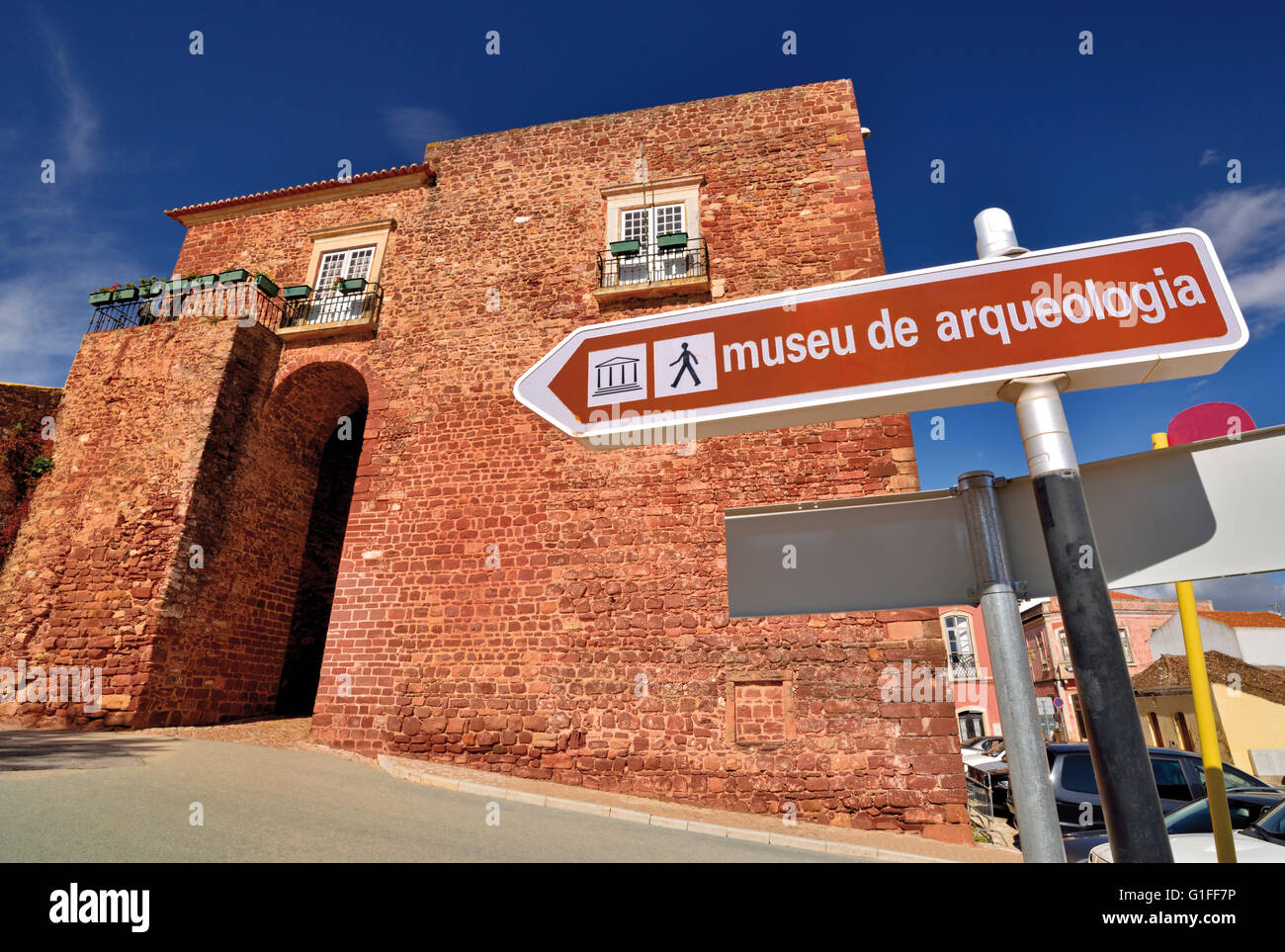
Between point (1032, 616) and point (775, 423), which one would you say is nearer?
point (775, 423)

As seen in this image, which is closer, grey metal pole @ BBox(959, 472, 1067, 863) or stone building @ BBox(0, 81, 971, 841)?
grey metal pole @ BBox(959, 472, 1067, 863)

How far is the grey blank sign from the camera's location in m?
1.46

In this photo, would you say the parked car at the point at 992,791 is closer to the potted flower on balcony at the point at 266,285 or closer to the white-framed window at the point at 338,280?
the white-framed window at the point at 338,280

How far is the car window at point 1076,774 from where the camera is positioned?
7055 mm

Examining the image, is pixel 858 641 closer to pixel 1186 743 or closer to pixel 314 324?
pixel 314 324

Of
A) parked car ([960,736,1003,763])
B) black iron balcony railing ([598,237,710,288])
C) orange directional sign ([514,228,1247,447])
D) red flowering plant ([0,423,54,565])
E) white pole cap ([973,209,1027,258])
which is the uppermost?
black iron balcony railing ([598,237,710,288])

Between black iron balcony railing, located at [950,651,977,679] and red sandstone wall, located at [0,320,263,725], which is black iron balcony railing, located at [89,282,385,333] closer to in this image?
red sandstone wall, located at [0,320,263,725]

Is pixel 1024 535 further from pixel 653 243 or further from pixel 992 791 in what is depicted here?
pixel 992 791

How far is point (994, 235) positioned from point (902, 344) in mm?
436

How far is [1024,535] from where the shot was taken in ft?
5.23

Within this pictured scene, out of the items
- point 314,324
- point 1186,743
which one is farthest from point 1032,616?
point 314,324

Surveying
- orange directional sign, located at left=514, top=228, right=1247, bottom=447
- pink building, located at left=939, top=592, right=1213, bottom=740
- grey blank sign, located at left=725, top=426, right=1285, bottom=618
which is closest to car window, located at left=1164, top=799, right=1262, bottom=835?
grey blank sign, located at left=725, top=426, right=1285, bottom=618
